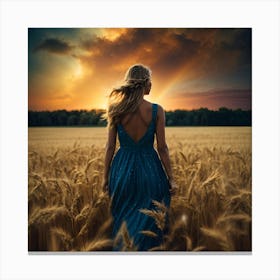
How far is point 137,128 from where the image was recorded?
400cm

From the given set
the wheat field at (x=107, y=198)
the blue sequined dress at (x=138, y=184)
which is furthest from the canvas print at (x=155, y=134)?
the blue sequined dress at (x=138, y=184)

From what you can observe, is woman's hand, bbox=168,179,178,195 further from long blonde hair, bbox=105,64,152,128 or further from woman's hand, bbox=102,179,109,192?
long blonde hair, bbox=105,64,152,128

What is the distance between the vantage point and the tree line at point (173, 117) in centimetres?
430

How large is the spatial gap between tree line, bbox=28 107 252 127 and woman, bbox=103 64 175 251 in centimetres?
31

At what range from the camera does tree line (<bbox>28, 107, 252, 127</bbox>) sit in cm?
430

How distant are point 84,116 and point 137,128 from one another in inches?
23.8

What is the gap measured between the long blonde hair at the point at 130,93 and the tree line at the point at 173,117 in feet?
0.91

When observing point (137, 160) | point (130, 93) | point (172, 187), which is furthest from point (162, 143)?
point (130, 93)

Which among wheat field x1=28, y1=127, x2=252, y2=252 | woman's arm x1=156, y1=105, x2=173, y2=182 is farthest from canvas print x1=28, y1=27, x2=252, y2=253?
woman's arm x1=156, y1=105, x2=173, y2=182

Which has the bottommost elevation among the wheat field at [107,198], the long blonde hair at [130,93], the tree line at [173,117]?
the wheat field at [107,198]

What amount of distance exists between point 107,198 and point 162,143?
67cm

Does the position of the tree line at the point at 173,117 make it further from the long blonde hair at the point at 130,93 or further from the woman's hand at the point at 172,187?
the woman's hand at the point at 172,187

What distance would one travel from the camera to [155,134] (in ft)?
14.1

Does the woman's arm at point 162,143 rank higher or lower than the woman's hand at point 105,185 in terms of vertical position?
higher
